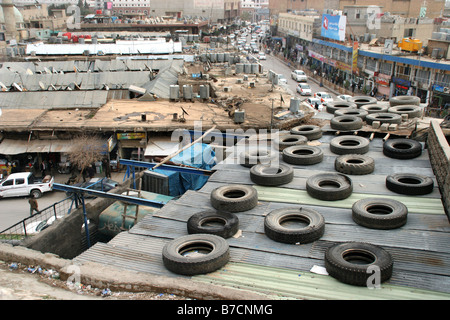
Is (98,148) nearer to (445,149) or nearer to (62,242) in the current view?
(62,242)

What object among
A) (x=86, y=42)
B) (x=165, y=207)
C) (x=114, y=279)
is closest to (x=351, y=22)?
(x=86, y=42)

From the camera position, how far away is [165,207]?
1105 centimetres

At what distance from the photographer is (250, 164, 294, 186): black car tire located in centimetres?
1216

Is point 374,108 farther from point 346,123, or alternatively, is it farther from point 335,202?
point 335,202

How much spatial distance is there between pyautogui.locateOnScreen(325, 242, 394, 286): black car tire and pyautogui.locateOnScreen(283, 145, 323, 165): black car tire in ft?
18.4

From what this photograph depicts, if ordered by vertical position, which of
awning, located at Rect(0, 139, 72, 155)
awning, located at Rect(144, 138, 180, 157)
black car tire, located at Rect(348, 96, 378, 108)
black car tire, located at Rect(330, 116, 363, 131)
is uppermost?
black car tire, located at Rect(348, 96, 378, 108)

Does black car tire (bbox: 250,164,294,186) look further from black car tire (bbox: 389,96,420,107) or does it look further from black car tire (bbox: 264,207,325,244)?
black car tire (bbox: 389,96,420,107)

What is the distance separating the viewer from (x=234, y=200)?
10.6 meters

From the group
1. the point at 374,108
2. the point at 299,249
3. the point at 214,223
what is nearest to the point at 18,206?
the point at 214,223

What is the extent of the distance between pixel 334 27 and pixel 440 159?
42.3 m

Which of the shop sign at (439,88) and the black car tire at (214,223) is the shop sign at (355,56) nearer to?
the shop sign at (439,88)

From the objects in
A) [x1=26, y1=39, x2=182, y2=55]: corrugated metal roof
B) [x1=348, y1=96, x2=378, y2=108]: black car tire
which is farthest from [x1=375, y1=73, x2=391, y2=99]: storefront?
[x1=26, y1=39, x2=182, y2=55]: corrugated metal roof

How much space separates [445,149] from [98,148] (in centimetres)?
1655

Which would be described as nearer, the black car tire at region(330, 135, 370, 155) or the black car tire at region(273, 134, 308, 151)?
the black car tire at region(330, 135, 370, 155)
